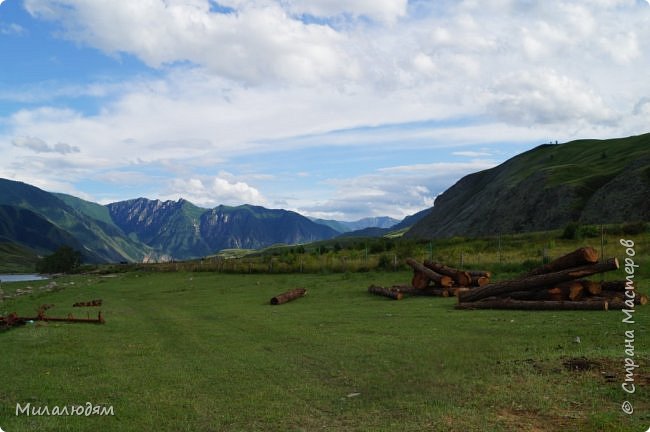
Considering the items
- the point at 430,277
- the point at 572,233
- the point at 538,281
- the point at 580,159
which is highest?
the point at 580,159

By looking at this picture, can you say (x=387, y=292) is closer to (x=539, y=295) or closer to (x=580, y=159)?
(x=539, y=295)

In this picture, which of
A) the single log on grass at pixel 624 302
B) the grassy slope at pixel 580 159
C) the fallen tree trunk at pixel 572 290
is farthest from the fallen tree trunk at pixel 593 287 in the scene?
the grassy slope at pixel 580 159

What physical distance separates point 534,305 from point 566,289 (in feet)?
4.73

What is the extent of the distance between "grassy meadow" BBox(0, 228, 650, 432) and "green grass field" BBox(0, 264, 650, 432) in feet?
0.12

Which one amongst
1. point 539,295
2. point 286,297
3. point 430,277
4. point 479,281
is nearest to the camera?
point 539,295

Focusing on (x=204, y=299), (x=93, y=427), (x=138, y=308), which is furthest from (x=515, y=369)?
(x=204, y=299)

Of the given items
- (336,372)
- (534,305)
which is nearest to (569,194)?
(534,305)

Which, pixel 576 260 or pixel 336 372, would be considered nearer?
pixel 336 372

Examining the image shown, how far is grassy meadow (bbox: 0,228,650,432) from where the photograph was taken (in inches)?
332

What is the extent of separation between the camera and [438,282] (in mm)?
27406

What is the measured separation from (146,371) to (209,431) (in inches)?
174

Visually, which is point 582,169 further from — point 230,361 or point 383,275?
point 230,361

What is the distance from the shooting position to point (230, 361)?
1274 cm

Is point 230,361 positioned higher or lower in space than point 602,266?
lower
